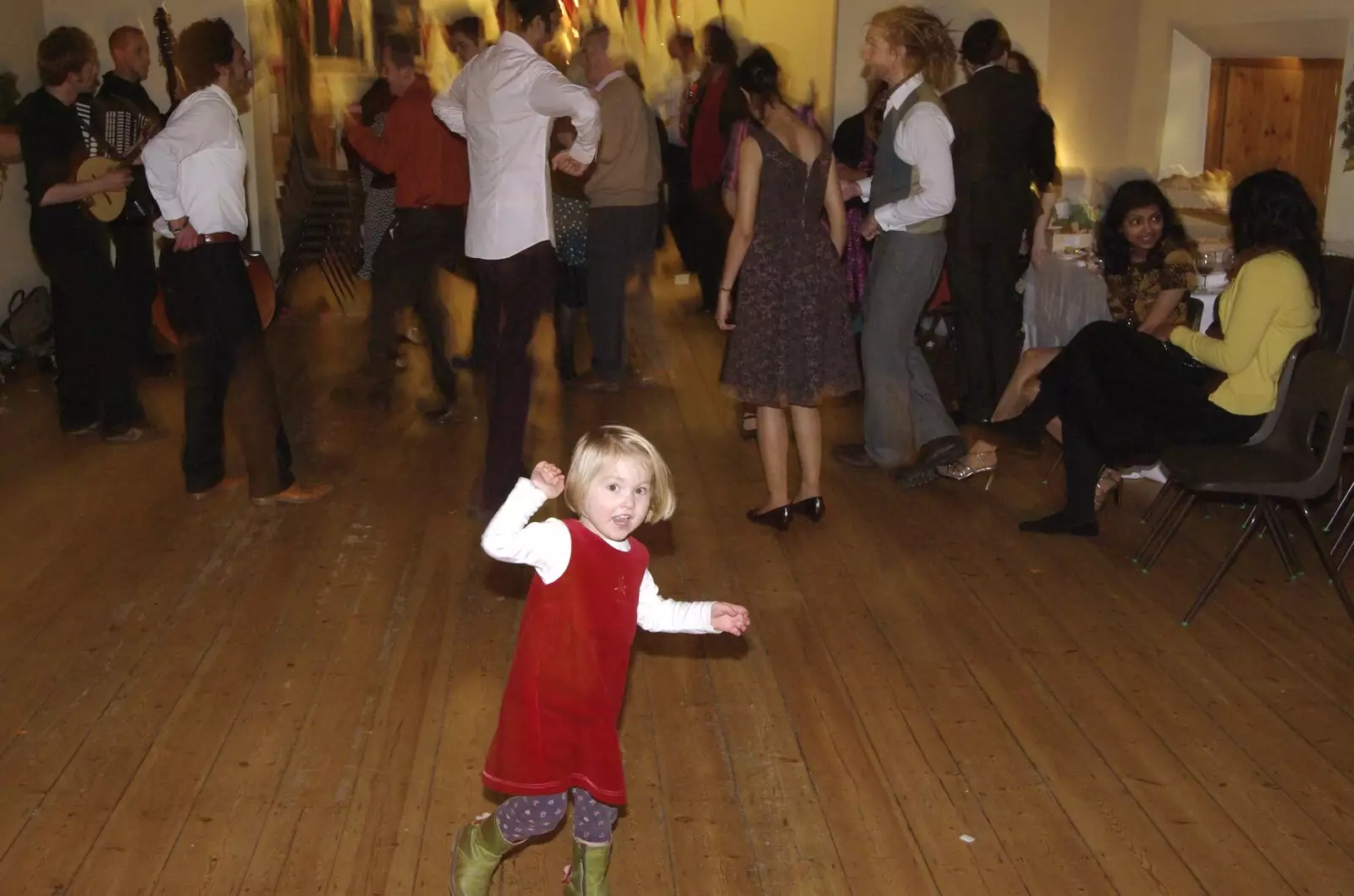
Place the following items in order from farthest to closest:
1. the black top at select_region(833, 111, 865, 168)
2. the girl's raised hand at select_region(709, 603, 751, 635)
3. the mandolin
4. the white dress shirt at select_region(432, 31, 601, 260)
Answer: the black top at select_region(833, 111, 865, 168) < the mandolin < the white dress shirt at select_region(432, 31, 601, 260) < the girl's raised hand at select_region(709, 603, 751, 635)

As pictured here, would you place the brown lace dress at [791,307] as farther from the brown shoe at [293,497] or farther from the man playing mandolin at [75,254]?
the man playing mandolin at [75,254]

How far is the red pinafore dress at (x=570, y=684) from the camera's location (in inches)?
95.3

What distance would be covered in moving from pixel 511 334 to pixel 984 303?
227 centimetres

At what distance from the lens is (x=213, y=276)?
4742 millimetres

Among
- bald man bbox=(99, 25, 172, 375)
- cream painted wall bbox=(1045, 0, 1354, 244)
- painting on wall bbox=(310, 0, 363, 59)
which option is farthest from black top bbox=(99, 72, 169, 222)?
cream painted wall bbox=(1045, 0, 1354, 244)

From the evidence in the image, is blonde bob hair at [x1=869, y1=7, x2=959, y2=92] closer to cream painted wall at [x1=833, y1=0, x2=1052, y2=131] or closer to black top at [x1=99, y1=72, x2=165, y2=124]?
black top at [x1=99, y1=72, x2=165, y2=124]

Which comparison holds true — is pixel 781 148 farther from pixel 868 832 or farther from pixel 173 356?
pixel 173 356

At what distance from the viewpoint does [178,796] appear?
3.07 m

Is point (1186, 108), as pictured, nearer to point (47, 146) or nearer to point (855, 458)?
point (855, 458)

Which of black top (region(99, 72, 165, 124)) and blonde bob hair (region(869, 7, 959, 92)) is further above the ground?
blonde bob hair (region(869, 7, 959, 92))

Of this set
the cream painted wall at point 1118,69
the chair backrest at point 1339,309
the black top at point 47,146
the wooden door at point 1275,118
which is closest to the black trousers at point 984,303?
the wooden door at point 1275,118

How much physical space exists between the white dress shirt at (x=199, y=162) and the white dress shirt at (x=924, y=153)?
215cm

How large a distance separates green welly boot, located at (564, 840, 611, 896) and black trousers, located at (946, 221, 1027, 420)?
12.7ft

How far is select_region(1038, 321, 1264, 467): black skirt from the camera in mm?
4348
